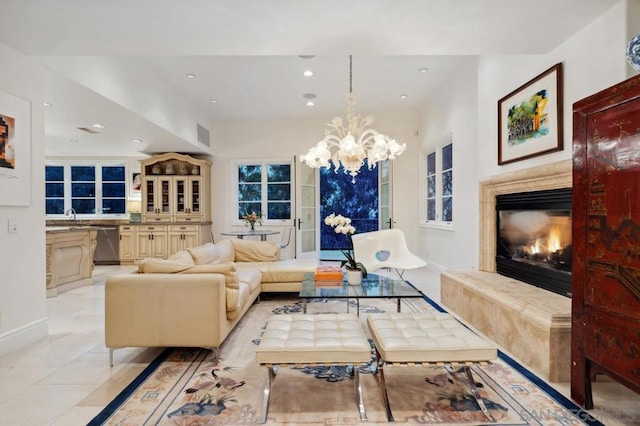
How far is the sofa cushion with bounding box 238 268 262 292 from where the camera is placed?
3.42 meters

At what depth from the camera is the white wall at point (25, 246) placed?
2656mm

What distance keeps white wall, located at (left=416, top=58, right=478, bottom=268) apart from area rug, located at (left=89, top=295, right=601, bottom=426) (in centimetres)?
233

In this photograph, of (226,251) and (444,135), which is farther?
(444,135)

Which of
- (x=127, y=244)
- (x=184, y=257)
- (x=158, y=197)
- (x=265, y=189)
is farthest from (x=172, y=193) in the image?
(x=184, y=257)

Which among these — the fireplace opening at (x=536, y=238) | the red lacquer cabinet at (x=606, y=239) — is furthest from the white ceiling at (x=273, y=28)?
the fireplace opening at (x=536, y=238)

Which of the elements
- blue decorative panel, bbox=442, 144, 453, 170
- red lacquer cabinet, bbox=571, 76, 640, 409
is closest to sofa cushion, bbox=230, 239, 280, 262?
blue decorative panel, bbox=442, 144, 453, 170

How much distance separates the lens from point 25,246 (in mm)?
2838

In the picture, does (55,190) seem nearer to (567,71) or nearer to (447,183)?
(447,183)

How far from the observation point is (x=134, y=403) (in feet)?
6.32

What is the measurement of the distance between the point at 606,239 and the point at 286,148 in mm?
6157

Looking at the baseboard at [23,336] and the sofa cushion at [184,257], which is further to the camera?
the sofa cushion at [184,257]

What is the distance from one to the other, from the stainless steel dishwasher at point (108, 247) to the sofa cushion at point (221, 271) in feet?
19.8

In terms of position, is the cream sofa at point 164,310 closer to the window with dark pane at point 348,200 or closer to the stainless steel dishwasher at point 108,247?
the stainless steel dishwasher at point 108,247

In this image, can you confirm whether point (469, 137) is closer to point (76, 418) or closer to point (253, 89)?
point (253, 89)
